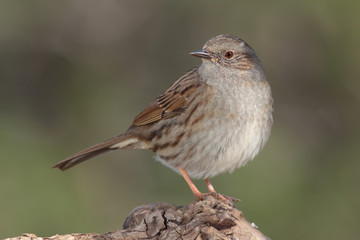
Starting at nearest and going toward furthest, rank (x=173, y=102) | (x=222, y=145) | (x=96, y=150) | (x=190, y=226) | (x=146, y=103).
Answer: (x=190, y=226) < (x=222, y=145) < (x=173, y=102) < (x=96, y=150) < (x=146, y=103)

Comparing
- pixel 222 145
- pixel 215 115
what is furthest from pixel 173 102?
pixel 222 145

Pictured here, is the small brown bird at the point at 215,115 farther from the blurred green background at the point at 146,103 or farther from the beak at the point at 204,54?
the blurred green background at the point at 146,103

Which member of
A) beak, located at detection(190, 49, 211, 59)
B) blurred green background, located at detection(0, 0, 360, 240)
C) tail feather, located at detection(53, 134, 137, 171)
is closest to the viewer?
beak, located at detection(190, 49, 211, 59)

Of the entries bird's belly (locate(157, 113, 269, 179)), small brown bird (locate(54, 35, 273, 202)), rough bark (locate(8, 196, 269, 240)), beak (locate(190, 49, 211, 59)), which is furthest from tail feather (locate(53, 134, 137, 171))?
rough bark (locate(8, 196, 269, 240))

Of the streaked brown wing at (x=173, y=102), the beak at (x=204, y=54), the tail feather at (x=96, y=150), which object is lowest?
the tail feather at (x=96, y=150)

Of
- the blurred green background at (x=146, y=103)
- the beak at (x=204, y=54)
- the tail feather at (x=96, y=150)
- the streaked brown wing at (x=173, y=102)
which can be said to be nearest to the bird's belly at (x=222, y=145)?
the streaked brown wing at (x=173, y=102)

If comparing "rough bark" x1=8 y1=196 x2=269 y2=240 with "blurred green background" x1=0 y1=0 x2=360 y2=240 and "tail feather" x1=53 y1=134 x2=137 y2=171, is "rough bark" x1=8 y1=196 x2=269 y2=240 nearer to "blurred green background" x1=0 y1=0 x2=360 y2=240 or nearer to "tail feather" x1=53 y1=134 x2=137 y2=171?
"tail feather" x1=53 y1=134 x2=137 y2=171

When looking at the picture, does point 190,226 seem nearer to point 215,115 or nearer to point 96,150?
point 215,115
